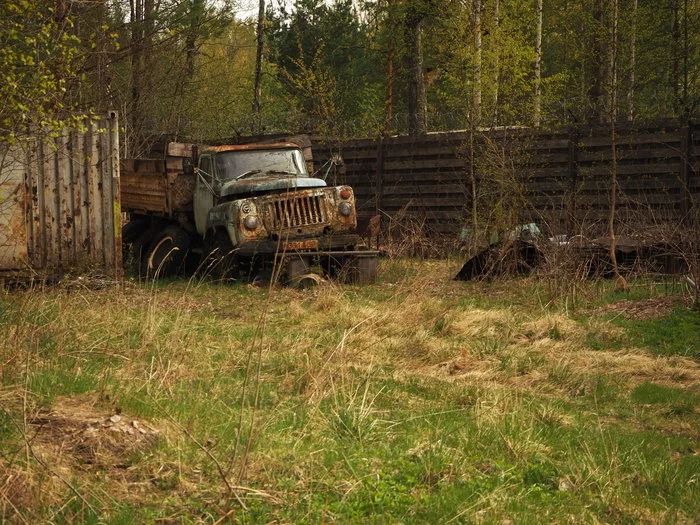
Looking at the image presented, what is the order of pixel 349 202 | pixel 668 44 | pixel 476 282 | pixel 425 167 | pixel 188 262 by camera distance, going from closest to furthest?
pixel 476 282
pixel 349 202
pixel 188 262
pixel 425 167
pixel 668 44

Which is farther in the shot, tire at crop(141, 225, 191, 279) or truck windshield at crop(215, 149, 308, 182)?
tire at crop(141, 225, 191, 279)

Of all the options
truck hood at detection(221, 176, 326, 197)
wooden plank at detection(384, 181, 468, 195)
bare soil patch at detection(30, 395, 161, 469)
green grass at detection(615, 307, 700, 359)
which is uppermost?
truck hood at detection(221, 176, 326, 197)

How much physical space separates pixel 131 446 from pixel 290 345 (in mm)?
3285

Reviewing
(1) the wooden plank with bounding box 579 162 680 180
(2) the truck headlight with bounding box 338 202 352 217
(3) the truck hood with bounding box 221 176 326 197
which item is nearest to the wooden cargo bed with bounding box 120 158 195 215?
(3) the truck hood with bounding box 221 176 326 197

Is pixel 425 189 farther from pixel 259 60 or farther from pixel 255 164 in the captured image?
pixel 259 60

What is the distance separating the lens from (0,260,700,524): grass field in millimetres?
4156

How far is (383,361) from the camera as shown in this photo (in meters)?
7.42

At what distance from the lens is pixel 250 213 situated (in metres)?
13.1

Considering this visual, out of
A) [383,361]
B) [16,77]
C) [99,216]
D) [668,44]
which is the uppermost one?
[668,44]

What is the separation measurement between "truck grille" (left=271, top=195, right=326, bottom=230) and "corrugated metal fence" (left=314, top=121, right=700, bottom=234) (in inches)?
51.9

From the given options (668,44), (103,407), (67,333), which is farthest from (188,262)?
(668,44)

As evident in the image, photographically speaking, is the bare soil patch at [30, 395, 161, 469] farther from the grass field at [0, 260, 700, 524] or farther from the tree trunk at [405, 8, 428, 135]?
the tree trunk at [405, 8, 428, 135]

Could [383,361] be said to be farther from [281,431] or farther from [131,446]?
[131,446]

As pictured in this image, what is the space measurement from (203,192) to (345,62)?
23167 mm
